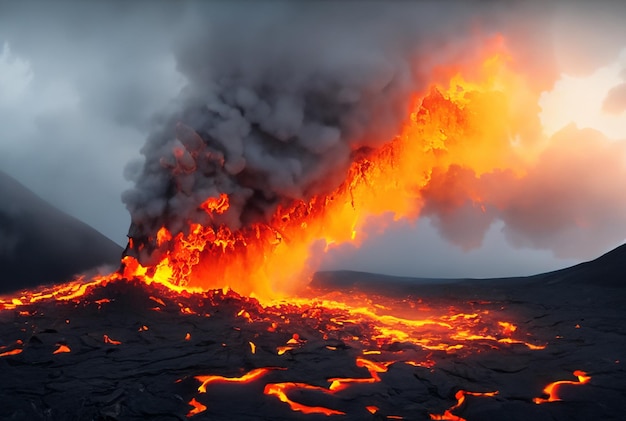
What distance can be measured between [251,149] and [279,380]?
1229 centimetres

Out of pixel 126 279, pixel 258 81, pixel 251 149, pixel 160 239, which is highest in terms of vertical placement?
pixel 258 81

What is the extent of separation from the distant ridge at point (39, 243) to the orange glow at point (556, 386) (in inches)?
979

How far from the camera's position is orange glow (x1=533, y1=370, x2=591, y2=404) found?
7836 millimetres

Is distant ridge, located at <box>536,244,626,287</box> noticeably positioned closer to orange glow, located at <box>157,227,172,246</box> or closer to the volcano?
the volcano

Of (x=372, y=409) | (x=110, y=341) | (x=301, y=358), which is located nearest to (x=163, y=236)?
(x=110, y=341)

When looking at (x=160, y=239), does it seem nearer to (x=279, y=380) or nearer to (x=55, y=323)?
(x=55, y=323)

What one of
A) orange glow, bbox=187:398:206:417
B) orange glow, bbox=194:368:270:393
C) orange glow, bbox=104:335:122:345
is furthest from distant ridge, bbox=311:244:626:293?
orange glow, bbox=187:398:206:417

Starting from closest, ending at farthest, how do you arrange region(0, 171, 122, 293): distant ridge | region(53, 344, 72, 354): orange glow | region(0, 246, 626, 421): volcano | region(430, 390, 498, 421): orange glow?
region(430, 390, 498, 421): orange glow → region(0, 246, 626, 421): volcano → region(53, 344, 72, 354): orange glow → region(0, 171, 122, 293): distant ridge

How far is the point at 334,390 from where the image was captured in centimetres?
817

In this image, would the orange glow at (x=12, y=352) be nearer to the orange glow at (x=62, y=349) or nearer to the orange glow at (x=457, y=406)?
the orange glow at (x=62, y=349)

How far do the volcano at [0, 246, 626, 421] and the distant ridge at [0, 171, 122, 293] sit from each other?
11577mm

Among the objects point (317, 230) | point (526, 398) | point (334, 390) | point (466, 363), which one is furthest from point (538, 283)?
point (334, 390)

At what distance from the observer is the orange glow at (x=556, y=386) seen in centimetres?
784

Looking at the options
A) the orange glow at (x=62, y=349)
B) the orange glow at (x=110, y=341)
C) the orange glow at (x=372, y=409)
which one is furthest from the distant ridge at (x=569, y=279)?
the orange glow at (x=62, y=349)
